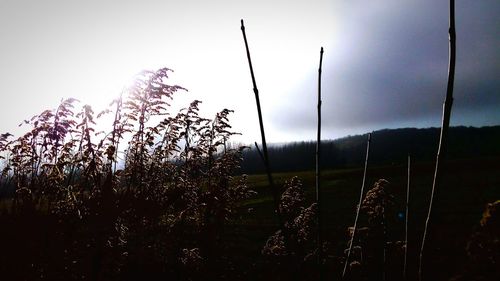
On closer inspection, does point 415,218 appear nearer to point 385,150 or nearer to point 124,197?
point 124,197

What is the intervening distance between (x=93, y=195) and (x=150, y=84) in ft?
5.78

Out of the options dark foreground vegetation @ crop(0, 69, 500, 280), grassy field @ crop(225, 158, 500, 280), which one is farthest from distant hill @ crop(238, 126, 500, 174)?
dark foreground vegetation @ crop(0, 69, 500, 280)

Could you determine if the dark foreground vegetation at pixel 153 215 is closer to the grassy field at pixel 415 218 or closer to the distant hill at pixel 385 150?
the grassy field at pixel 415 218

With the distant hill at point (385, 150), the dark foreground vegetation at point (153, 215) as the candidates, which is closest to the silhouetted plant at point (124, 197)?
the dark foreground vegetation at point (153, 215)

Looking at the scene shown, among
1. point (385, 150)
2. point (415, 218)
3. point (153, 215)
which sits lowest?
point (415, 218)

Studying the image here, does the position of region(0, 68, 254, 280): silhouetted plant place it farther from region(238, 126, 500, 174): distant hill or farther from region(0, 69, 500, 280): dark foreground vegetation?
region(238, 126, 500, 174): distant hill

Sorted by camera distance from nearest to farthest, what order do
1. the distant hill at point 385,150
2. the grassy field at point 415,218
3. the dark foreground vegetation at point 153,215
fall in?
1. the dark foreground vegetation at point 153,215
2. the grassy field at point 415,218
3. the distant hill at point 385,150

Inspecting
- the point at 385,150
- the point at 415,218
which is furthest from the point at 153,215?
the point at 385,150

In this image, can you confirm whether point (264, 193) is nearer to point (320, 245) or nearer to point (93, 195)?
point (93, 195)

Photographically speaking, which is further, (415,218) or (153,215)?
(415,218)

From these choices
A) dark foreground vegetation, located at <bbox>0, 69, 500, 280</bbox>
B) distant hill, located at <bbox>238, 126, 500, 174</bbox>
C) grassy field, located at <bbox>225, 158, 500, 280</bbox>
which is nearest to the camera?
dark foreground vegetation, located at <bbox>0, 69, 500, 280</bbox>

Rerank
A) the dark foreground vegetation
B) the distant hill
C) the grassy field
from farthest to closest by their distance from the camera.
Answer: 1. the distant hill
2. the grassy field
3. the dark foreground vegetation

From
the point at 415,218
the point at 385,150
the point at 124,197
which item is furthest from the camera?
the point at 385,150

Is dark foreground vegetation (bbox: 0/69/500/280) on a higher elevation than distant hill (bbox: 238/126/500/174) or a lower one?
lower
